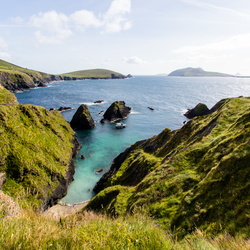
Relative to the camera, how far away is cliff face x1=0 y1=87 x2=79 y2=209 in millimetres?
28594

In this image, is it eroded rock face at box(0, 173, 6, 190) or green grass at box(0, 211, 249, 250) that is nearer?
green grass at box(0, 211, 249, 250)

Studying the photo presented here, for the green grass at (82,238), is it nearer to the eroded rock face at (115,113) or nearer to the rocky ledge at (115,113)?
the rocky ledge at (115,113)

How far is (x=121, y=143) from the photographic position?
2451 inches

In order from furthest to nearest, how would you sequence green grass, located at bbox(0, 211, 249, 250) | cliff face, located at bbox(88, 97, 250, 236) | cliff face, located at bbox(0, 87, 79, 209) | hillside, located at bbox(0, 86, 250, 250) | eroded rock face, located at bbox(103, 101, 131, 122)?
A: eroded rock face, located at bbox(103, 101, 131, 122), cliff face, located at bbox(0, 87, 79, 209), cliff face, located at bbox(88, 97, 250, 236), hillside, located at bbox(0, 86, 250, 250), green grass, located at bbox(0, 211, 249, 250)

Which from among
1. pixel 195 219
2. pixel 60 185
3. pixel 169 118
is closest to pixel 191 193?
pixel 195 219

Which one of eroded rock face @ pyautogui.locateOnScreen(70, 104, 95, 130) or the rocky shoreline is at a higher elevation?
eroded rock face @ pyautogui.locateOnScreen(70, 104, 95, 130)

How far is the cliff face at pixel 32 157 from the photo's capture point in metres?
28.6

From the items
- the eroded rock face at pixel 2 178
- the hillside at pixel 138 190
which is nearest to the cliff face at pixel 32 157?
the hillside at pixel 138 190

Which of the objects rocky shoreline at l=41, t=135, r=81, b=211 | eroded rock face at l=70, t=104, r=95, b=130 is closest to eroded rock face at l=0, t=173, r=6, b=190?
rocky shoreline at l=41, t=135, r=81, b=211

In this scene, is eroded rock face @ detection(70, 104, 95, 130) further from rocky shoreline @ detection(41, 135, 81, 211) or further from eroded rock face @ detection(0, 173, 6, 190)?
eroded rock face @ detection(0, 173, 6, 190)

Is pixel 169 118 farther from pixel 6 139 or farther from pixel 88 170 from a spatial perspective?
pixel 6 139

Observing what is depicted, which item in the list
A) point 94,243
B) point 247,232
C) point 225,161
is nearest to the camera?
point 94,243

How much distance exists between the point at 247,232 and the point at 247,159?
21.4ft

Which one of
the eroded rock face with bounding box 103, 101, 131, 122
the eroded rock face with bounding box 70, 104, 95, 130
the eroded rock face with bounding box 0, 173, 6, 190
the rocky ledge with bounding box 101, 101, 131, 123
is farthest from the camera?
the eroded rock face with bounding box 103, 101, 131, 122
